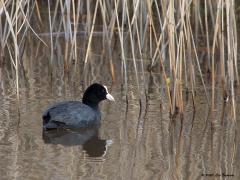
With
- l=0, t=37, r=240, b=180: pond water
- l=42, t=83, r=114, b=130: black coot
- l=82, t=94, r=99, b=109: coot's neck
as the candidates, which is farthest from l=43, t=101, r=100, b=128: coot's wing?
l=82, t=94, r=99, b=109: coot's neck

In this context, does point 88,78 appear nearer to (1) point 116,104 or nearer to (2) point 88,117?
(1) point 116,104

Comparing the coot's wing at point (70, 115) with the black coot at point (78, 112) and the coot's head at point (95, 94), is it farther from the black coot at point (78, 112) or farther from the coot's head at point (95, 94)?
the coot's head at point (95, 94)

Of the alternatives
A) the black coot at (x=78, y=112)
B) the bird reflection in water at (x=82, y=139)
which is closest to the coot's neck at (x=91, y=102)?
the black coot at (x=78, y=112)

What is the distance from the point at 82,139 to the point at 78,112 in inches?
18.7

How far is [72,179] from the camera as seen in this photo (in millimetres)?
5668

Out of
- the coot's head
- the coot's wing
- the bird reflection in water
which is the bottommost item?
the bird reflection in water

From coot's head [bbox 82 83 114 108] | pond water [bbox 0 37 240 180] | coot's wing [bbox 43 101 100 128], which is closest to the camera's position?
pond water [bbox 0 37 240 180]

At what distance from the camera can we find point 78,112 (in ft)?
25.0

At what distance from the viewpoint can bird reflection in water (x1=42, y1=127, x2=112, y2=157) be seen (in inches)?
264

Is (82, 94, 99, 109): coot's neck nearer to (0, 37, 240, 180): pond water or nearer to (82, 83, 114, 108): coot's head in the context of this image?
(82, 83, 114, 108): coot's head

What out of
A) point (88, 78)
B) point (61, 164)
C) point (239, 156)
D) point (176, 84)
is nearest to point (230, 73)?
point (176, 84)

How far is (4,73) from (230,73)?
3.35 metres

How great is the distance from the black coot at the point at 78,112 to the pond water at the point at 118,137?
10cm

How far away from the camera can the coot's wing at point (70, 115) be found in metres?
7.28
